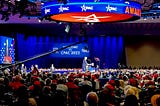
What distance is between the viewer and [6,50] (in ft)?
82.2

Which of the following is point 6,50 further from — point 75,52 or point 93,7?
point 93,7

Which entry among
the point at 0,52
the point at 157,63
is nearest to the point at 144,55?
the point at 157,63

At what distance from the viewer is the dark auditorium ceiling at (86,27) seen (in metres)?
25.9

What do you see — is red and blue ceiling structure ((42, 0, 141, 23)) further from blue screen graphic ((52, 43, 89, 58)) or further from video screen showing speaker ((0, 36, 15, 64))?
blue screen graphic ((52, 43, 89, 58))

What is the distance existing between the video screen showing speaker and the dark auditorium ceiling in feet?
4.56

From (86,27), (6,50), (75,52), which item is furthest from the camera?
(75,52)

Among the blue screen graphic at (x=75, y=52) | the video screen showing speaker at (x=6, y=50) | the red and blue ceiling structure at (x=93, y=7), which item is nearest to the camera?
the red and blue ceiling structure at (x=93, y=7)

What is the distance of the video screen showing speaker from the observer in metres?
24.4

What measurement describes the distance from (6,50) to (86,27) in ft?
21.4

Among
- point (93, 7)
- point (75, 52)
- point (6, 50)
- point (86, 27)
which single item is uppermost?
point (93, 7)

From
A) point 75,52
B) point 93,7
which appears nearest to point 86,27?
point 75,52

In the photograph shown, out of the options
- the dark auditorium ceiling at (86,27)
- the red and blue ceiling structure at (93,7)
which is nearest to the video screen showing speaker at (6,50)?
the dark auditorium ceiling at (86,27)

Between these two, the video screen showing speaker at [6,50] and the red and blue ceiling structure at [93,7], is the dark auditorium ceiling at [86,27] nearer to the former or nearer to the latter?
the video screen showing speaker at [6,50]

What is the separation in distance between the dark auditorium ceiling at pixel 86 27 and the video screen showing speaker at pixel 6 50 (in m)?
1.39
